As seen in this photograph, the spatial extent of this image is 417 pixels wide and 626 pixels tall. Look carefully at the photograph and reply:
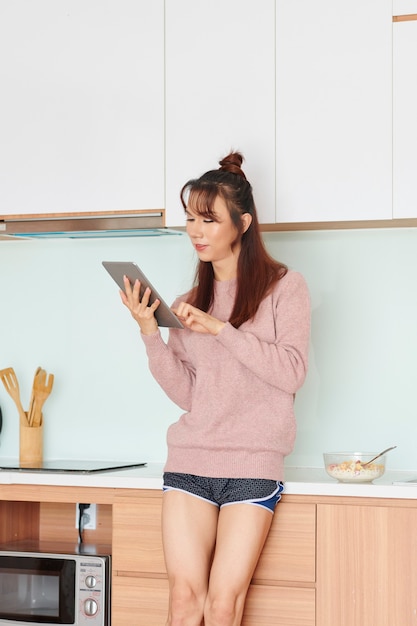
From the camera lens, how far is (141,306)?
2568mm

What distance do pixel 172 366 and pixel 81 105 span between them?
0.91 metres

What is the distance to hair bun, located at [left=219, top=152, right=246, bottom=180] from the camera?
266cm

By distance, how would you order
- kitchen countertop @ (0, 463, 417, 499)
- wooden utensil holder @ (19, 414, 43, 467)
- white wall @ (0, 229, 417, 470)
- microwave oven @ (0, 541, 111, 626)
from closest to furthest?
kitchen countertop @ (0, 463, 417, 499) → microwave oven @ (0, 541, 111, 626) → white wall @ (0, 229, 417, 470) → wooden utensil holder @ (19, 414, 43, 467)

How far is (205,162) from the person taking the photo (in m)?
2.89

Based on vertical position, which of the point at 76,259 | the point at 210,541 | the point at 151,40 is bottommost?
the point at 210,541

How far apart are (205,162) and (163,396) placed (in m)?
0.82

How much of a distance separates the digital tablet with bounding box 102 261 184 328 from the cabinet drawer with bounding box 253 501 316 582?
1.86 feet

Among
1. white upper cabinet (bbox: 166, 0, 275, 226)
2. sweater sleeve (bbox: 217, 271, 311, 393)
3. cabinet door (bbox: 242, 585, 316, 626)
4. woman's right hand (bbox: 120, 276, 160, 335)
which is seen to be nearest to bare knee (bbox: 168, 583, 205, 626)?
cabinet door (bbox: 242, 585, 316, 626)

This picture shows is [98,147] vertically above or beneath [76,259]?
above

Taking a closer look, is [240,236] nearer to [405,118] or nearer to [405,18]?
[405,118]

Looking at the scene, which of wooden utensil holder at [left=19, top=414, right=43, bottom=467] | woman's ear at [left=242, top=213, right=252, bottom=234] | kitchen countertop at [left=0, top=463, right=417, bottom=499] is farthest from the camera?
wooden utensil holder at [left=19, top=414, right=43, bottom=467]

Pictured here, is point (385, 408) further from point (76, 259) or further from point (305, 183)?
point (76, 259)

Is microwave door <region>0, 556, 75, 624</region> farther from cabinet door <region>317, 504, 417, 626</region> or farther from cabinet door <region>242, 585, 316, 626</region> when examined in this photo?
cabinet door <region>317, 504, 417, 626</region>

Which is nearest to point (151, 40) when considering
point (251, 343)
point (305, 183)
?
point (305, 183)
